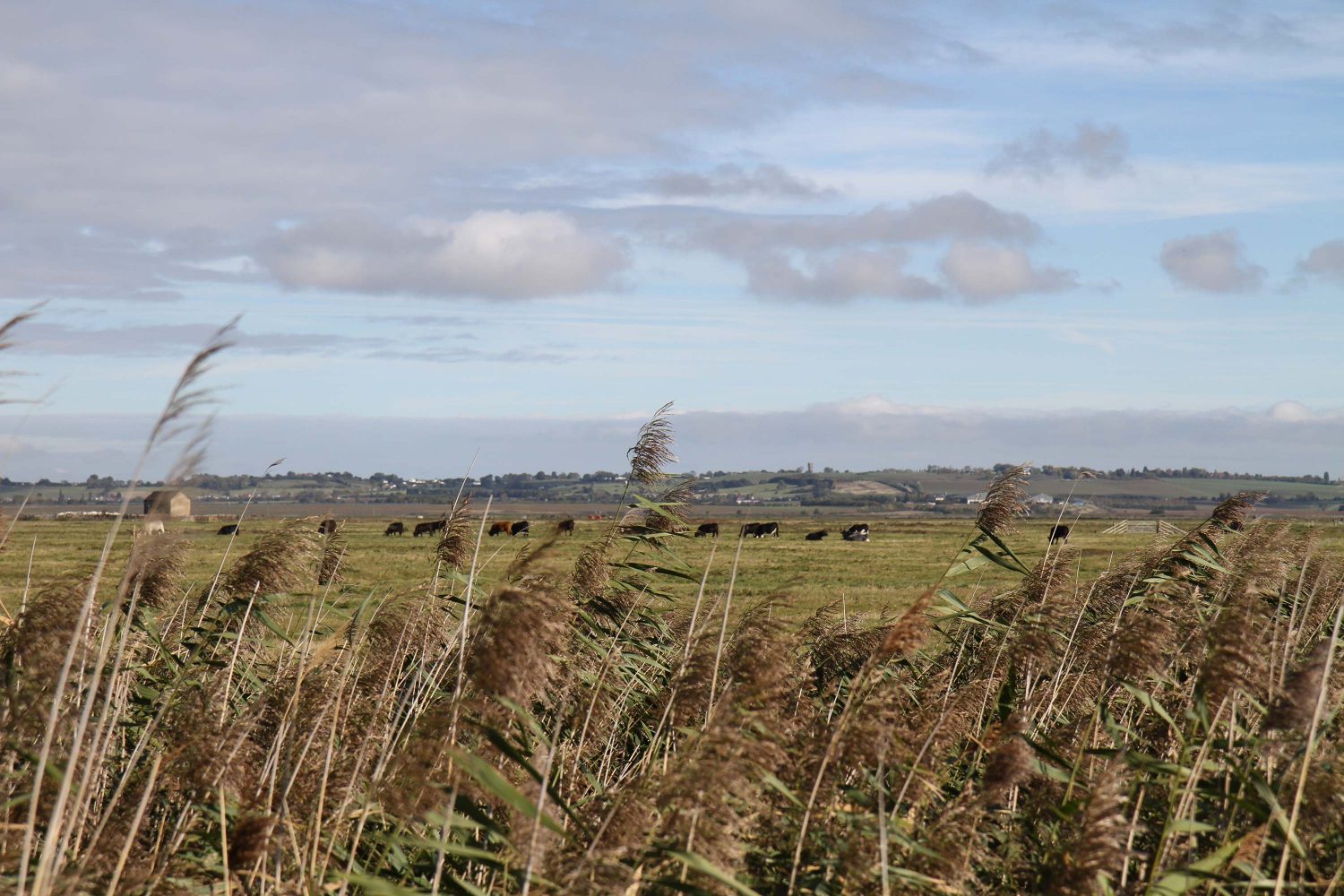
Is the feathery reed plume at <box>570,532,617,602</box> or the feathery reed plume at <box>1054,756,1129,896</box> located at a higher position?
the feathery reed plume at <box>570,532,617,602</box>

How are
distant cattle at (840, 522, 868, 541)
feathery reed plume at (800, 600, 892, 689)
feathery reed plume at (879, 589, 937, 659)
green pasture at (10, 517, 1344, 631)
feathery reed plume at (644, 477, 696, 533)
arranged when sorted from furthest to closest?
distant cattle at (840, 522, 868, 541) → green pasture at (10, 517, 1344, 631) → feathery reed plume at (644, 477, 696, 533) → feathery reed plume at (800, 600, 892, 689) → feathery reed plume at (879, 589, 937, 659)

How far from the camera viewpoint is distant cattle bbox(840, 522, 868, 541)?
80.9 meters

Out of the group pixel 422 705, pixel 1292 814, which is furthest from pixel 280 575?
pixel 1292 814

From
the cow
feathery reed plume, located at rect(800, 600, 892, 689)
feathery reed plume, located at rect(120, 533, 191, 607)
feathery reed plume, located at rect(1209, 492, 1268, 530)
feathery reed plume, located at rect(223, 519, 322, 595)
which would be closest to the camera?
feathery reed plume, located at rect(120, 533, 191, 607)

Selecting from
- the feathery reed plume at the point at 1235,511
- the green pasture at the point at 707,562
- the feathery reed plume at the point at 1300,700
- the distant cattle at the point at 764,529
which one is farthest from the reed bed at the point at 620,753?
the distant cattle at the point at 764,529

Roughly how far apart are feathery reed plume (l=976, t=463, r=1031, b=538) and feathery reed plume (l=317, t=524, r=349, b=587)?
11.8 feet

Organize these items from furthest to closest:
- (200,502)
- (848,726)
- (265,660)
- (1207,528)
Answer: (1207,528) < (265,660) < (200,502) < (848,726)

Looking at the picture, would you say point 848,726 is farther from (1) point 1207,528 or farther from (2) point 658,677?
(1) point 1207,528

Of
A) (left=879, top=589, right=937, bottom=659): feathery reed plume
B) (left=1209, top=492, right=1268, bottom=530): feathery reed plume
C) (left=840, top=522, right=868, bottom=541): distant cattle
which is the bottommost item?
(left=840, top=522, right=868, bottom=541): distant cattle

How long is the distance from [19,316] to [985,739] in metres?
4.49

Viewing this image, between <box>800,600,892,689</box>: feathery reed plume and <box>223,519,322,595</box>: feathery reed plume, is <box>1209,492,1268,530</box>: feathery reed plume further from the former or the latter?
<box>223,519,322,595</box>: feathery reed plume

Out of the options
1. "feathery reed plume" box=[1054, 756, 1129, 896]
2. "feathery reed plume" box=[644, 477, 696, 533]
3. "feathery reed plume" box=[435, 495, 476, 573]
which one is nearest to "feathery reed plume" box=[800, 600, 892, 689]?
"feathery reed plume" box=[644, 477, 696, 533]

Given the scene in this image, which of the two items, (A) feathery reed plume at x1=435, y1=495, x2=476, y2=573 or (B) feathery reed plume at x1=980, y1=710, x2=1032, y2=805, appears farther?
(A) feathery reed plume at x1=435, y1=495, x2=476, y2=573

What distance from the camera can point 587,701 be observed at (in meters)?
5.76
